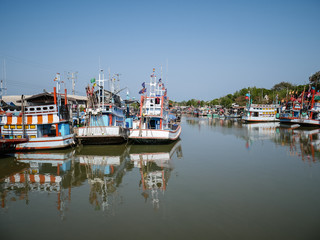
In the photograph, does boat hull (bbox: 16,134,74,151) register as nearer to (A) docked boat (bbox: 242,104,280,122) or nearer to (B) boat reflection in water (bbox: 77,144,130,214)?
(B) boat reflection in water (bbox: 77,144,130,214)

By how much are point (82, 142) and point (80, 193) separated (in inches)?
483

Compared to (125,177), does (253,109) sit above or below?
above

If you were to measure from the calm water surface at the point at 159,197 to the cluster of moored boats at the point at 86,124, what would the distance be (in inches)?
91.2

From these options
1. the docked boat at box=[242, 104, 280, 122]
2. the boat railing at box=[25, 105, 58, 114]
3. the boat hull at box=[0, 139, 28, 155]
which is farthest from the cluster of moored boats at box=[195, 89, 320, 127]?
the boat hull at box=[0, 139, 28, 155]

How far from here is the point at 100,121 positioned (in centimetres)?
2198

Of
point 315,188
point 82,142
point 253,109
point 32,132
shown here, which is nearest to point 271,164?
point 315,188

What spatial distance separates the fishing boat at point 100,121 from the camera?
2036 cm

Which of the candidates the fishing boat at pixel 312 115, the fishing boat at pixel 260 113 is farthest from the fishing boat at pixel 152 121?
the fishing boat at pixel 260 113

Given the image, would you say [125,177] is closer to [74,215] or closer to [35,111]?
[74,215]

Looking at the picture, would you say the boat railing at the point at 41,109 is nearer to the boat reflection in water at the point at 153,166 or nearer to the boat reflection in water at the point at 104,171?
the boat reflection in water at the point at 104,171

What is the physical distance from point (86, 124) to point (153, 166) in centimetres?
1055

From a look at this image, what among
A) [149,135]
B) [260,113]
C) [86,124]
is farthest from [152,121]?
[260,113]

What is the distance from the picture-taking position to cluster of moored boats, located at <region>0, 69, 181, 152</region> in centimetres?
1811

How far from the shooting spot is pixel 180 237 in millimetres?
6492
